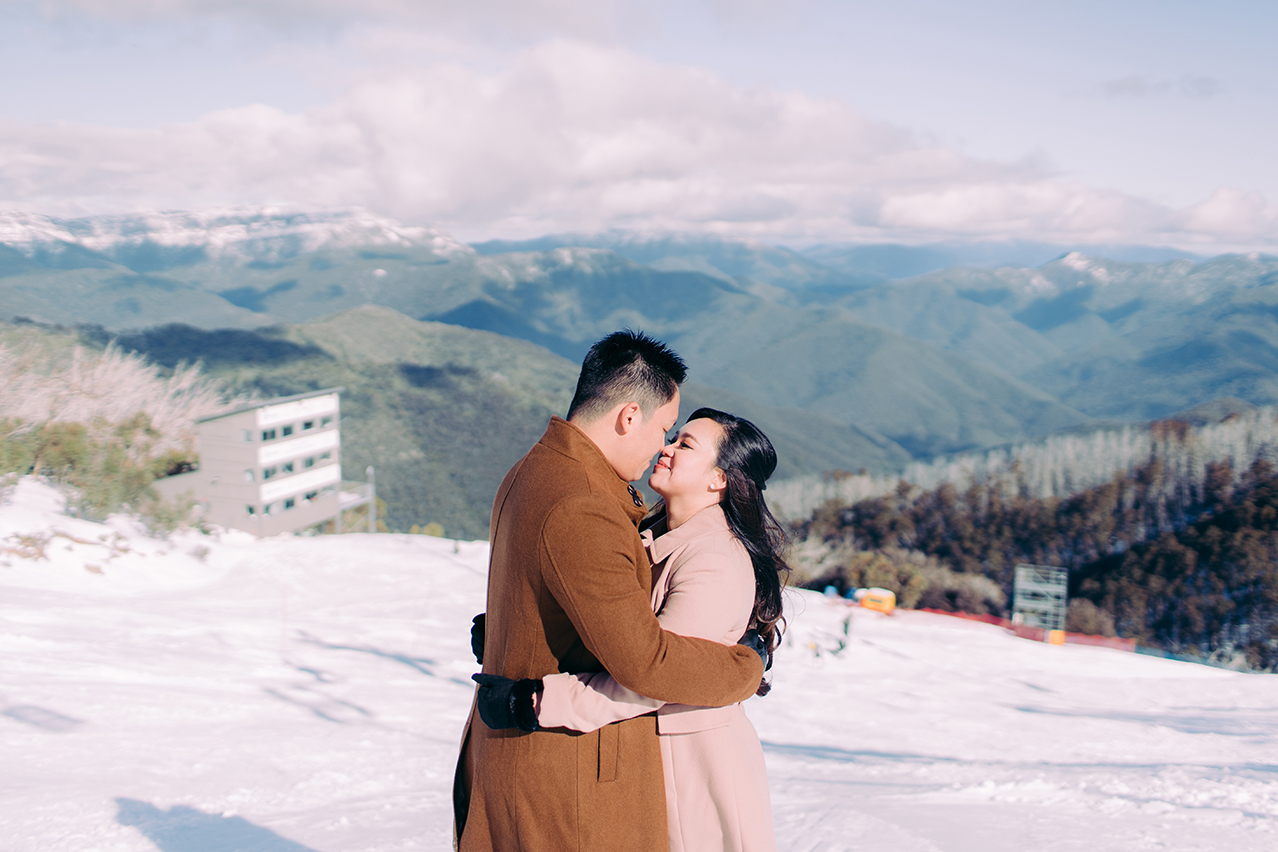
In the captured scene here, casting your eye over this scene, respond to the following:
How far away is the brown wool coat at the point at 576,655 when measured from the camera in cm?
195

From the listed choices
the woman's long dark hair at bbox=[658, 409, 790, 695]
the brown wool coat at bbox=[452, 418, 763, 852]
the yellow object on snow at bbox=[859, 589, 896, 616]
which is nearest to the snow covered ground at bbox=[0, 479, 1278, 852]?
the woman's long dark hair at bbox=[658, 409, 790, 695]

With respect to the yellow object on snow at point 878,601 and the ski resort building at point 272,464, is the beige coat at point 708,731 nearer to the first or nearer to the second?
the yellow object on snow at point 878,601

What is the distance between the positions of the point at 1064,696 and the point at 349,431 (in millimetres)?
75896

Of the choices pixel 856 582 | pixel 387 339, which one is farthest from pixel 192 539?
pixel 387 339

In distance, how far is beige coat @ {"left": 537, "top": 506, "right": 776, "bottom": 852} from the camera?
2.25 m

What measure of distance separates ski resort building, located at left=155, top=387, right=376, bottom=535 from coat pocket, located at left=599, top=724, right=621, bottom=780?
1197 inches

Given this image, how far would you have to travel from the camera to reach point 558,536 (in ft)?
6.52

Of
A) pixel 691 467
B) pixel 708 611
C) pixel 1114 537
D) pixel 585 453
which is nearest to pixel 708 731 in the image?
pixel 708 611

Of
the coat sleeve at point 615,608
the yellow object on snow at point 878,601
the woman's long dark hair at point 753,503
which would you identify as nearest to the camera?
the coat sleeve at point 615,608

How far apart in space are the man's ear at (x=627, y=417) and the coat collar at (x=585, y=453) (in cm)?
9

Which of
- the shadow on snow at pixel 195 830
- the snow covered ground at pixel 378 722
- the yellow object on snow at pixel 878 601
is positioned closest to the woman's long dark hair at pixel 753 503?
the snow covered ground at pixel 378 722

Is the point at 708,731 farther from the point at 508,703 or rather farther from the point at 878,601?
the point at 878,601

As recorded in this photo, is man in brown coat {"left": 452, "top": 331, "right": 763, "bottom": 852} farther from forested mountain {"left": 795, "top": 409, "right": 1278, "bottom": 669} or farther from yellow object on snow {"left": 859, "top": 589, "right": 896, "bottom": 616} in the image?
forested mountain {"left": 795, "top": 409, "right": 1278, "bottom": 669}

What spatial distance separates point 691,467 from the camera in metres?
2.62
